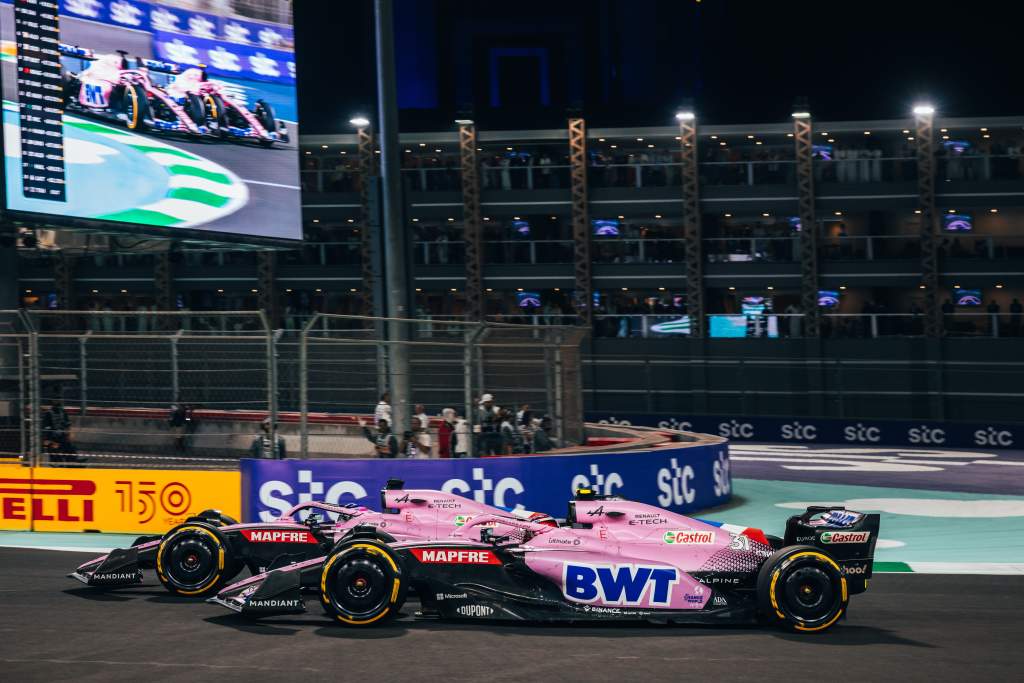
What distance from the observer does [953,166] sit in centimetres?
4362

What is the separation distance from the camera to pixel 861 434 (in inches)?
1355

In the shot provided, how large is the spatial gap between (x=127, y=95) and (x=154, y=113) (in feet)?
1.76

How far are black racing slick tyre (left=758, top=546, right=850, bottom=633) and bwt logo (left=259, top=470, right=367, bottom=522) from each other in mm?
6624

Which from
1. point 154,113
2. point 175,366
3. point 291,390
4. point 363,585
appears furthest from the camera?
point 154,113

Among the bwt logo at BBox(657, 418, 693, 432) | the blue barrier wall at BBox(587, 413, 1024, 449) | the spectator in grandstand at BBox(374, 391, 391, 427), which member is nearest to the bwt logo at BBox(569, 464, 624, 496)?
the spectator in grandstand at BBox(374, 391, 391, 427)

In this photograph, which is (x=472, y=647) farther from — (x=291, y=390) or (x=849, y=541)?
(x=291, y=390)

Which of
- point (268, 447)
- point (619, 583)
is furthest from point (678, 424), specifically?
point (619, 583)

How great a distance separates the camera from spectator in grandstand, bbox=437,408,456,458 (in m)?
16.0

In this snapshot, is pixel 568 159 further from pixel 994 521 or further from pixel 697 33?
pixel 994 521

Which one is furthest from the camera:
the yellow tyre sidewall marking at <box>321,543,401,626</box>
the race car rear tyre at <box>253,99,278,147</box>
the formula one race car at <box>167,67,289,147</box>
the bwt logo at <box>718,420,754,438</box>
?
the bwt logo at <box>718,420,754,438</box>

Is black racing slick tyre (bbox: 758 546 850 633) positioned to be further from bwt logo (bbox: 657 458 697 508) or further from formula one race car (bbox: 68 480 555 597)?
bwt logo (bbox: 657 458 697 508)

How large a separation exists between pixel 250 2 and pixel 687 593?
15.2 meters

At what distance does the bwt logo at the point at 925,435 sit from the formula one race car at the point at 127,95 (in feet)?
72.3

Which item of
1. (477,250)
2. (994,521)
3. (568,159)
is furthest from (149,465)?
(568,159)
